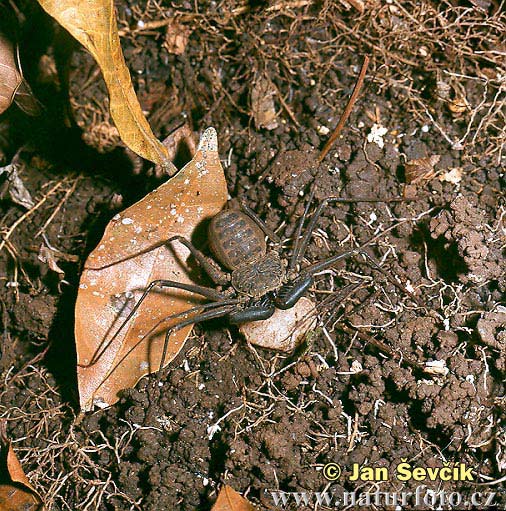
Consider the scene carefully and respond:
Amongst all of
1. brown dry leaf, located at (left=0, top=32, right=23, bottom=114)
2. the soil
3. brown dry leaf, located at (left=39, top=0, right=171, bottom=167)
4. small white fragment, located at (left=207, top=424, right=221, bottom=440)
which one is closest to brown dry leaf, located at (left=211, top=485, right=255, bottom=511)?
the soil

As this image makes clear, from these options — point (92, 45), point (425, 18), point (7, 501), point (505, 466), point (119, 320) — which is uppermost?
point (92, 45)

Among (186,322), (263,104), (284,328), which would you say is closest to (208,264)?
(186,322)

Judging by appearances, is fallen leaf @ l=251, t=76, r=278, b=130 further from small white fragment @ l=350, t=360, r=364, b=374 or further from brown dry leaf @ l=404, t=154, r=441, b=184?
small white fragment @ l=350, t=360, r=364, b=374

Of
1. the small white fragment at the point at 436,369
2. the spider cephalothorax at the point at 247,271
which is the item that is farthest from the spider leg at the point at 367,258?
the small white fragment at the point at 436,369

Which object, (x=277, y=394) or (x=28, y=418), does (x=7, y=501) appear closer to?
(x=28, y=418)

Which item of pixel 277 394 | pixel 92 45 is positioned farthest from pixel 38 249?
pixel 277 394

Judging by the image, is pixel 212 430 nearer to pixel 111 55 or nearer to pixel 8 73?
pixel 111 55
